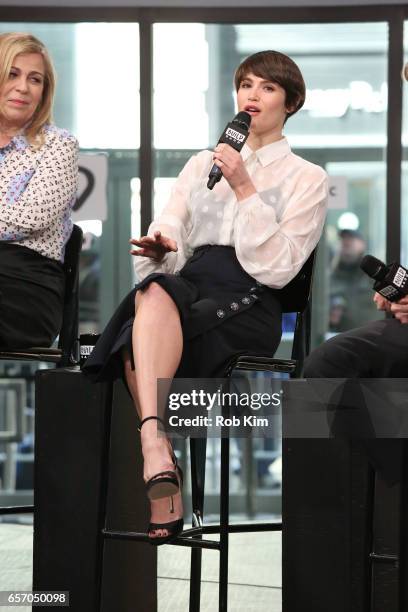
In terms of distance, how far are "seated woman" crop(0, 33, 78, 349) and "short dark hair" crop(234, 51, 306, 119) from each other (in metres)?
0.60

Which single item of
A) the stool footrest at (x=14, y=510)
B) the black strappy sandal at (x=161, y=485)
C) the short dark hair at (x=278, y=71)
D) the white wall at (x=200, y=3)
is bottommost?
the stool footrest at (x=14, y=510)

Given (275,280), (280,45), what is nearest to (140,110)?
(280,45)

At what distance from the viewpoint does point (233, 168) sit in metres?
2.51

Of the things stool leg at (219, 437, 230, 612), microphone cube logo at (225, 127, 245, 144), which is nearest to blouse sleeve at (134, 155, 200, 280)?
microphone cube logo at (225, 127, 245, 144)

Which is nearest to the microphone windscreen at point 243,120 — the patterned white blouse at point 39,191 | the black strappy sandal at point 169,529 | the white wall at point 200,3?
the patterned white blouse at point 39,191

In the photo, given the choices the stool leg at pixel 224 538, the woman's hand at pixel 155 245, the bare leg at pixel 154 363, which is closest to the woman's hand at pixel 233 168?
the woman's hand at pixel 155 245

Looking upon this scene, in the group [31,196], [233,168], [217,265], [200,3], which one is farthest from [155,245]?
[200,3]

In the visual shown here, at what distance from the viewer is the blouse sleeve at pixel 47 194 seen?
293 cm

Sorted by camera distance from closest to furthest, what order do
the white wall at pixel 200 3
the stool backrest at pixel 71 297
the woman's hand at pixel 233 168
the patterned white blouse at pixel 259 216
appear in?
the woman's hand at pixel 233 168 < the patterned white blouse at pixel 259 216 < the stool backrest at pixel 71 297 < the white wall at pixel 200 3

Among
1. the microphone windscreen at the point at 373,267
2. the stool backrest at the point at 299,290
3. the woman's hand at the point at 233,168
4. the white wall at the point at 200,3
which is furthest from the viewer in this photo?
the white wall at the point at 200,3

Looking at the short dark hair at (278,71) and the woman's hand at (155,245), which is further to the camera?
the short dark hair at (278,71)

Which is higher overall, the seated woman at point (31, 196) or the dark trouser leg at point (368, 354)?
the seated woman at point (31, 196)

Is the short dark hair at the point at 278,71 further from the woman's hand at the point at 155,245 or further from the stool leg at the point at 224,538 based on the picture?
the stool leg at the point at 224,538

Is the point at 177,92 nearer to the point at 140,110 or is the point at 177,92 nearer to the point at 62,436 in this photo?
the point at 140,110
